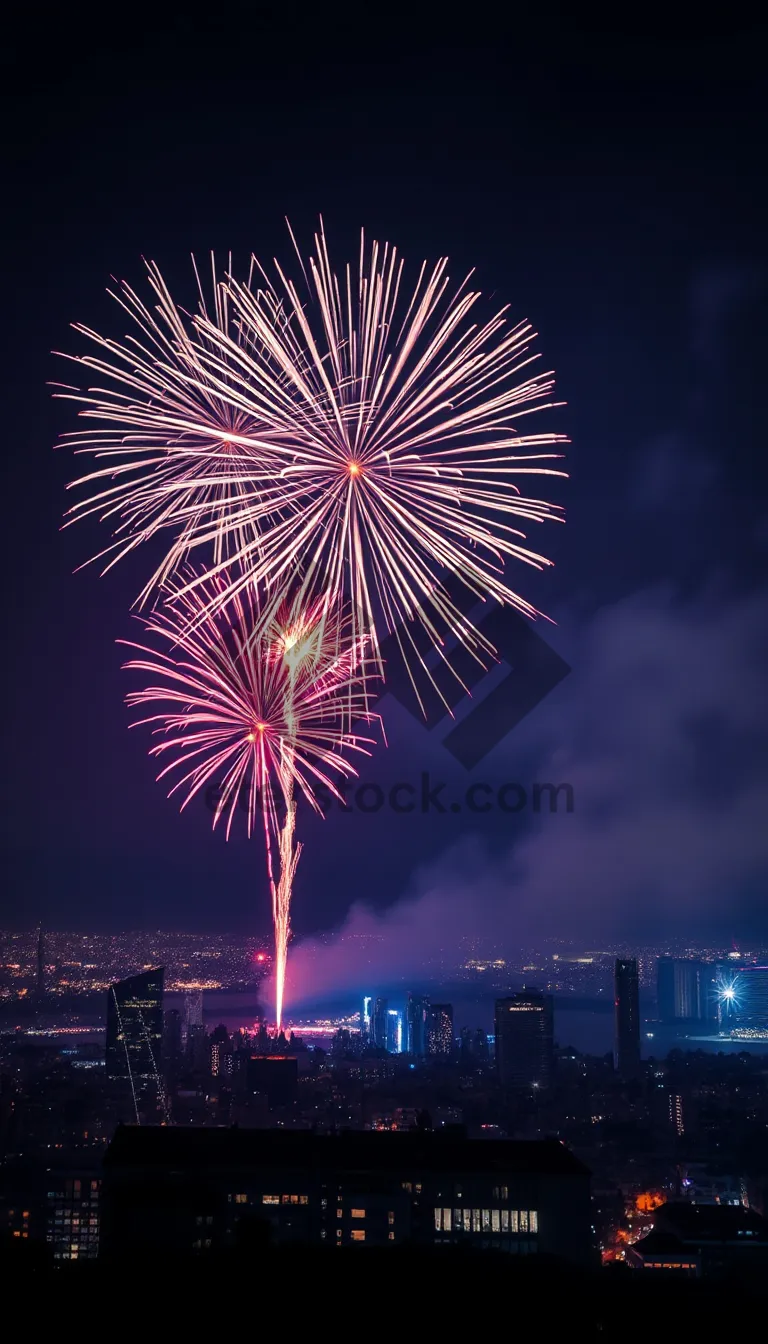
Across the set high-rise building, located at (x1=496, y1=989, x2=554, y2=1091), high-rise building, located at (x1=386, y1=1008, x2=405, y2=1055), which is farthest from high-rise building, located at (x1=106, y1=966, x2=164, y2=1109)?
A: high-rise building, located at (x1=386, y1=1008, x2=405, y2=1055)

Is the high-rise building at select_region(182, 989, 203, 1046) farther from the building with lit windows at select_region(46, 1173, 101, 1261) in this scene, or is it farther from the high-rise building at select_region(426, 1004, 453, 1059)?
the building with lit windows at select_region(46, 1173, 101, 1261)

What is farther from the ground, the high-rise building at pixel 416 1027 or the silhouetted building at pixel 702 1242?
the high-rise building at pixel 416 1027

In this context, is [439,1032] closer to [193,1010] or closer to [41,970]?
[193,1010]

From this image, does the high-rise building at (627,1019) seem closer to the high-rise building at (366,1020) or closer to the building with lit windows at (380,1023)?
the building with lit windows at (380,1023)

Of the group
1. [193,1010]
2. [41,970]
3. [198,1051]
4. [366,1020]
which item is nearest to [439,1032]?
[366,1020]

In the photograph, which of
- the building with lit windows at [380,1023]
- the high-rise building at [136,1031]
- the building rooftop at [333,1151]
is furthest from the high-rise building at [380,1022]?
the building rooftop at [333,1151]

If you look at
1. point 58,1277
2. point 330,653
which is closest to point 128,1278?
point 58,1277
